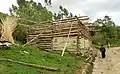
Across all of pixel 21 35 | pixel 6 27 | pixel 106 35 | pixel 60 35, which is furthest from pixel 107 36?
pixel 6 27

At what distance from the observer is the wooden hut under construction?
833 inches

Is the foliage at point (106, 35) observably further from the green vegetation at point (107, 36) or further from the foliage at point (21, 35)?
the foliage at point (21, 35)

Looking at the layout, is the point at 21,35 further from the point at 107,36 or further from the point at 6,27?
the point at 107,36

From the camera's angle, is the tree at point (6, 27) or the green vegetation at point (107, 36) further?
the green vegetation at point (107, 36)

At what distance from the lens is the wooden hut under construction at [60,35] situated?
21156 mm

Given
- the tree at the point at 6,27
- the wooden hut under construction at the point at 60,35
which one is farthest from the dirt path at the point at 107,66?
the tree at the point at 6,27

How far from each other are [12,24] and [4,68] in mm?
7742

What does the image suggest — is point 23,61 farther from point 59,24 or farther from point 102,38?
point 102,38

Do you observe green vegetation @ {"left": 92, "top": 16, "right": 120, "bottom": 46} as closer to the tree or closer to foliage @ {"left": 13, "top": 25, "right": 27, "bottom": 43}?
foliage @ {"left": 13, "top": 25, "right": 27, "bottom": 43}

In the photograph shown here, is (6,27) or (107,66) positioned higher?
(6,27)

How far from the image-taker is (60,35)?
Answer: 71.8 ft

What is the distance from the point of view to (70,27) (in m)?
21.3

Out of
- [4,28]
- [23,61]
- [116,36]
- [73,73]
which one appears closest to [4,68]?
A: [23,61]

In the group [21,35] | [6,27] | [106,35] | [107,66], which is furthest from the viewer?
[106,35]
